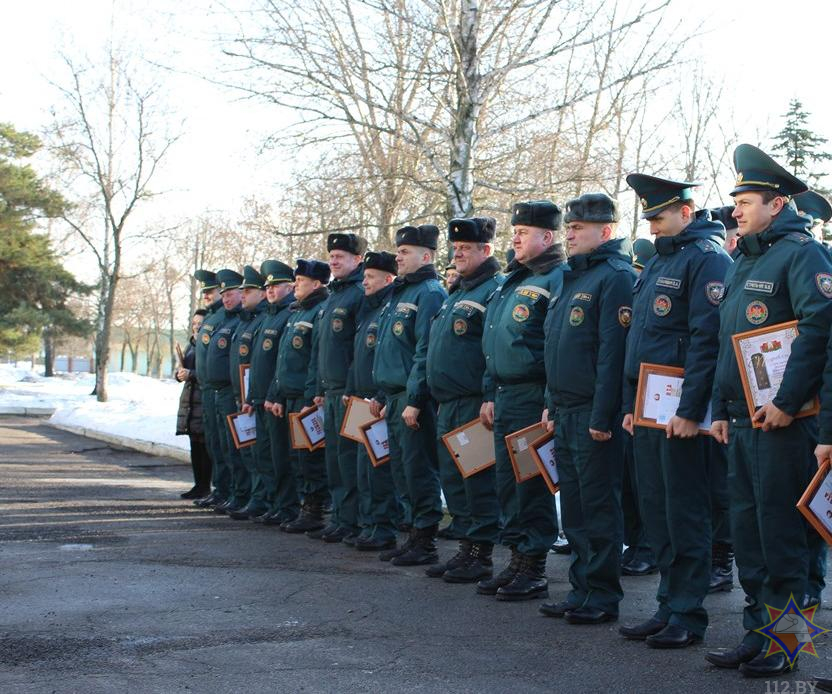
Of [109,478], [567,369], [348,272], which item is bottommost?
[109,478]

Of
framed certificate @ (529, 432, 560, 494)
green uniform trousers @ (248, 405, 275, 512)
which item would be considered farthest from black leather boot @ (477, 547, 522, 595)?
green uniform trousers @ (248, 405, 275, 512)

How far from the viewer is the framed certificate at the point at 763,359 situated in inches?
196

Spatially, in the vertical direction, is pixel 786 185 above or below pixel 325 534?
above

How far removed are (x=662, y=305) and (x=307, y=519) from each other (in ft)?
17.3

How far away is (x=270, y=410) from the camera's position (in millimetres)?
10445

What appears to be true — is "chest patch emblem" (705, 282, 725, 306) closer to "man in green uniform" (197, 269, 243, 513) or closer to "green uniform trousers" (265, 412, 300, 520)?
"green uniform trousers" (265, 412, 300, 520)

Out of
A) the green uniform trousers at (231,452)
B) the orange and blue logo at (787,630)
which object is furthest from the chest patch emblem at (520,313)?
the green uniform trousers at (231,452)

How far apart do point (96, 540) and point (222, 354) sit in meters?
2.96

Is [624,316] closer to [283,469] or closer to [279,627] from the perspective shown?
[279,627]

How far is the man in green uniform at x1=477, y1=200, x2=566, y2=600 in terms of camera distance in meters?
6.95

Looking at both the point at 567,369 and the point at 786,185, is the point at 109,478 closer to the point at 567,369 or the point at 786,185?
the point at 567,369

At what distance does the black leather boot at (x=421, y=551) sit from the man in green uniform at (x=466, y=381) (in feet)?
1.23

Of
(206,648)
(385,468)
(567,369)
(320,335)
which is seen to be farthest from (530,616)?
(320,335)

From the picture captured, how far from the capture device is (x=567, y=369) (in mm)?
6332
